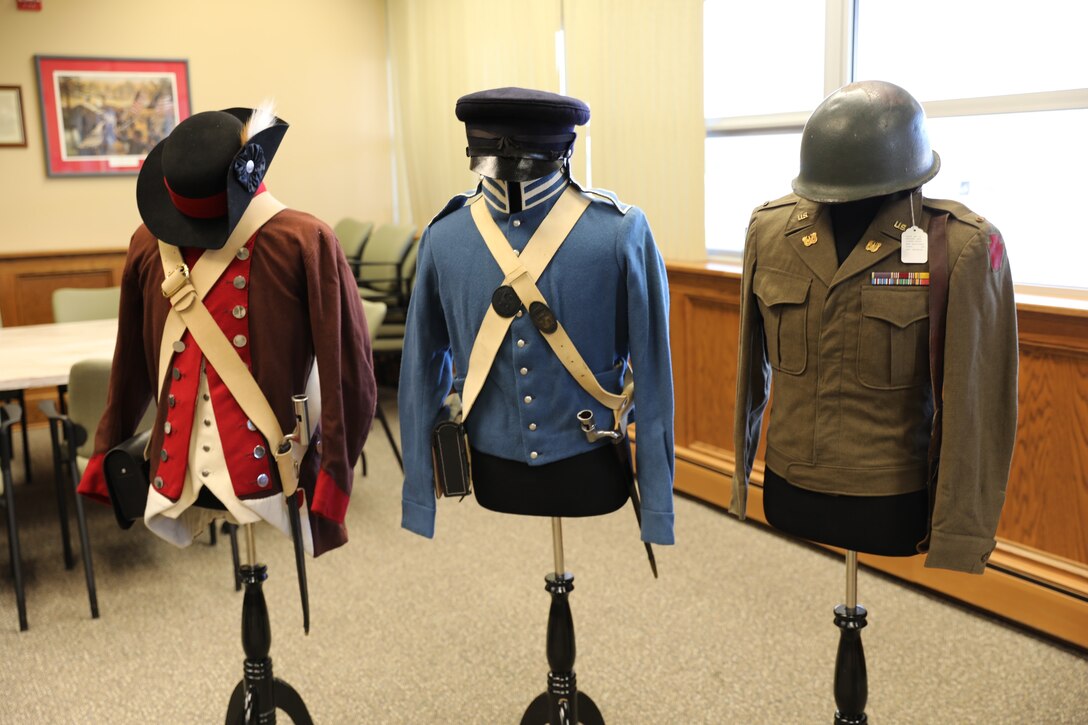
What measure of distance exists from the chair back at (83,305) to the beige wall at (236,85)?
159cm

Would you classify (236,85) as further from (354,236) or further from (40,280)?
(40,280)

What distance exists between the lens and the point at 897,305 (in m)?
1.52

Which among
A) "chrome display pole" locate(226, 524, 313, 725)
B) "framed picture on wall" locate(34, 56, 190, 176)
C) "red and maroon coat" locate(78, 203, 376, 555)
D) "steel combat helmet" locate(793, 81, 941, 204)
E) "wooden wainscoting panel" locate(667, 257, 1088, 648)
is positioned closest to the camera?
"steel combat helmet" locate(793, 81, 941, 204)

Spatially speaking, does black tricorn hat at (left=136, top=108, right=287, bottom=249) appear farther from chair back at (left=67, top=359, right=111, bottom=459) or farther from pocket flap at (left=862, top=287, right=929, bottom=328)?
chair back at (left=67, top=359, right=111, bottom=459)

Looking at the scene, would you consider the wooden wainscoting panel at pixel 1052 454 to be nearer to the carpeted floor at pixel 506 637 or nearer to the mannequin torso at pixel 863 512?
the carpeted floor at pixel 506 637

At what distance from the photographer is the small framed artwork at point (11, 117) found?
554cm

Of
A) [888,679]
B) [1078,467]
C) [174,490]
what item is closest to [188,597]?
[174,490]

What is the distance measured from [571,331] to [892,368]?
0.51 m

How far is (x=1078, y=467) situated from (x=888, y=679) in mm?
728

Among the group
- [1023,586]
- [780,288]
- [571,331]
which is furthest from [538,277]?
[1023,586]

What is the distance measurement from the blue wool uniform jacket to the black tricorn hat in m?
0.33

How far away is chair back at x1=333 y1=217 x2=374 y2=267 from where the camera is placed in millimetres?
6062

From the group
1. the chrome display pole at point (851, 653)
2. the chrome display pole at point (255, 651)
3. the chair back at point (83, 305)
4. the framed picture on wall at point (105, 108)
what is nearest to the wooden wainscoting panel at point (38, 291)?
the framed picture on wall at point (105, 108)

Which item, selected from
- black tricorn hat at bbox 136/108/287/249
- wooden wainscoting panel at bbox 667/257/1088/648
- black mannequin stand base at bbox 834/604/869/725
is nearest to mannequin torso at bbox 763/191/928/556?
black mannequin stand base at bbox 834/604/869/725
